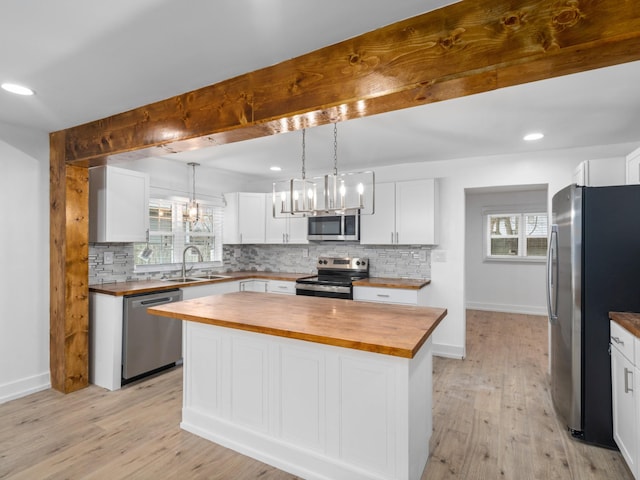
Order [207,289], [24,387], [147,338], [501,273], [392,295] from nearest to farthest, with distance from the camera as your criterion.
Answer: [24,387]
[147,338]
[392,295]
[207,289]
[501,273]

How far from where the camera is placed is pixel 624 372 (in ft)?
6.63

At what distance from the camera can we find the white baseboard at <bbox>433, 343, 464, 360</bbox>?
13.6ft

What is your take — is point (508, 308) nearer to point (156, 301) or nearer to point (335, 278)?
point (335, 278)

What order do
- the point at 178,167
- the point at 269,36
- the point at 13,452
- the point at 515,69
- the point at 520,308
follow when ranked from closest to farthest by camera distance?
the point at 515,69
the point at 269,36
the point at 13,452
the point at 178,167
the point at 520,308

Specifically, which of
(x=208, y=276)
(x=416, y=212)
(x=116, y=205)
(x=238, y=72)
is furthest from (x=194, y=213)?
(x=416, y=212)

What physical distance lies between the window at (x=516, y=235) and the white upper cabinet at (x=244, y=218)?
4.53 m

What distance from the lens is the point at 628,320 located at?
2.04 meters

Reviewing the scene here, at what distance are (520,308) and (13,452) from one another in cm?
725

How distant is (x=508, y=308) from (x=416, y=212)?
3.88 m

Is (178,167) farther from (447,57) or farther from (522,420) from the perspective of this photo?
(522,420)

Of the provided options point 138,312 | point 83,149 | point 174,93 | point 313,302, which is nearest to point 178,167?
point 83,149

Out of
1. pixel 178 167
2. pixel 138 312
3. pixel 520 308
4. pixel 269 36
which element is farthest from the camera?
A: pixel 520 308

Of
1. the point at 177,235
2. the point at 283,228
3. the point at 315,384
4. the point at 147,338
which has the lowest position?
the point at 147,338

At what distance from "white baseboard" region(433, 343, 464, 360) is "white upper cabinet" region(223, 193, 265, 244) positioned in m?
2.84
